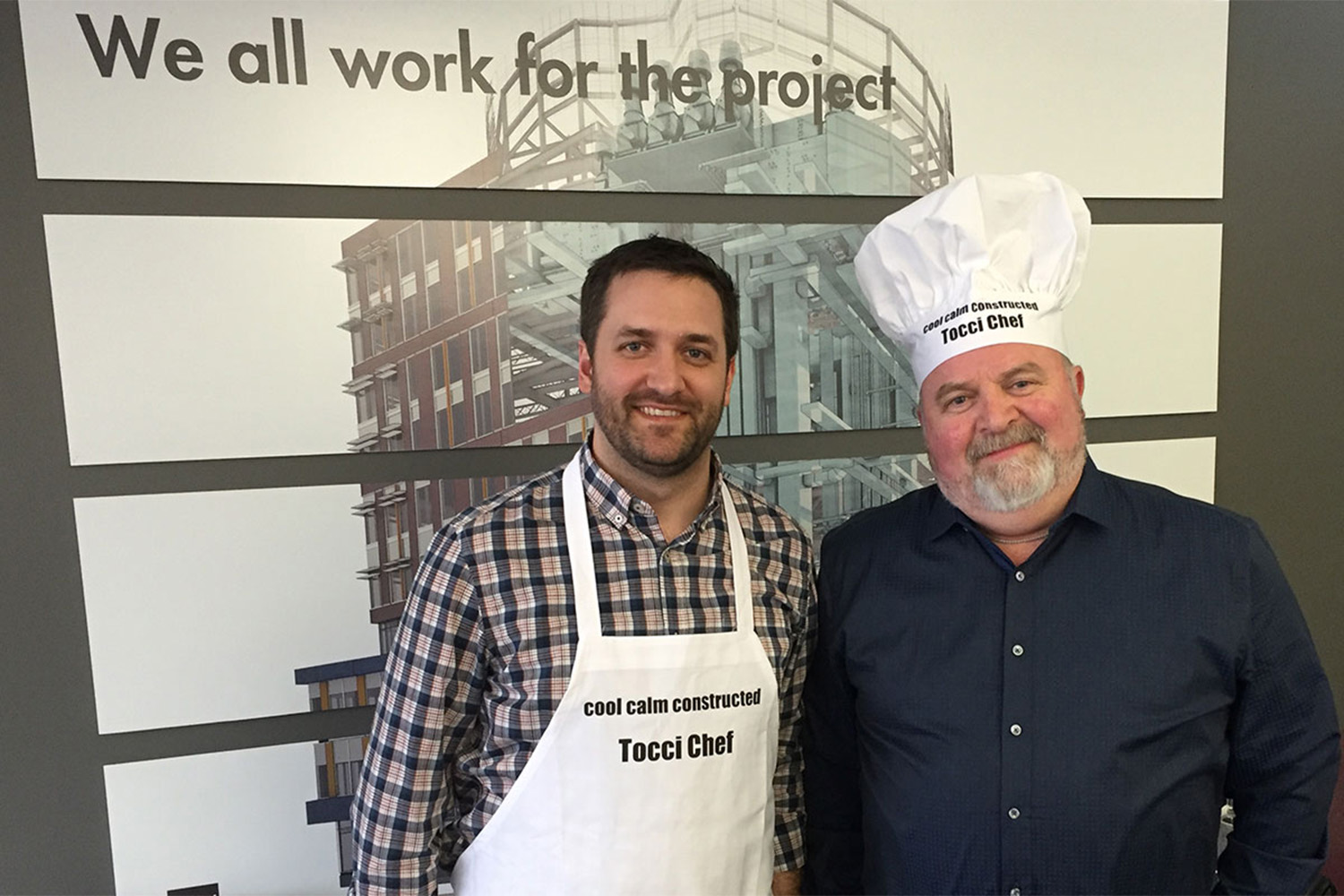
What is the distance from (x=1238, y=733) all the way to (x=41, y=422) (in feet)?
5.23

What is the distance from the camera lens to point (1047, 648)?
89 centimetres

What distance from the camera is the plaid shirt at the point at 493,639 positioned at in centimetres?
90

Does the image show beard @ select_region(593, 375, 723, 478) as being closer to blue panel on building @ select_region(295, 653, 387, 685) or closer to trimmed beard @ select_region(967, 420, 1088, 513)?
trimmed beard @ select_region(967, 420, 1088, 513)

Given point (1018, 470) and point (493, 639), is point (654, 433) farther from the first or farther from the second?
point (1018, 470)

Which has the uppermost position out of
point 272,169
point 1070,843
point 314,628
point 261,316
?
point 272,169

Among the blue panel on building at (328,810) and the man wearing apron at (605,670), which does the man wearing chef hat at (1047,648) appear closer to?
the man wearing apron at (605,670)

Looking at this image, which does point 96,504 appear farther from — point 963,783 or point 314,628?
point 963,783

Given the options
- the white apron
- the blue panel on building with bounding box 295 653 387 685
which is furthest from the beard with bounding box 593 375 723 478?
the blue panel on building with bounding box 295 653 387 685

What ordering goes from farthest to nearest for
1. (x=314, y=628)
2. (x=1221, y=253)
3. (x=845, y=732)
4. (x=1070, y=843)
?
(x=1221, y=253) < (x=314, y=628) < (x=845, y=732) < (x=1070, y=843)

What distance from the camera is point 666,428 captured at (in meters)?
0.92

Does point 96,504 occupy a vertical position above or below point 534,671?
above

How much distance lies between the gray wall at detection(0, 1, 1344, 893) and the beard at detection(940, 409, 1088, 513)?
43 cm

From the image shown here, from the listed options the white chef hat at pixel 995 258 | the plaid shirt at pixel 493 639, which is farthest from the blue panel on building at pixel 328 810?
the white chef hat at pixel 995 258

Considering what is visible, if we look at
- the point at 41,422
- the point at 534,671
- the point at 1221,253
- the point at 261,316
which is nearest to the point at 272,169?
the point at 261,316
